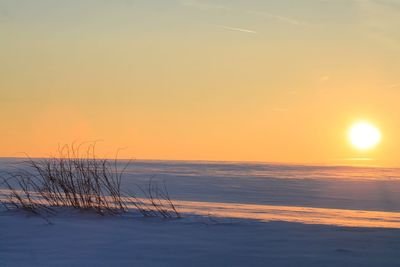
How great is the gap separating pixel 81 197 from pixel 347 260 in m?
5.13

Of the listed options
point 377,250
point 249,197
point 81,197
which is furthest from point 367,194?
point 377,250

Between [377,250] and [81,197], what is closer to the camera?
[377,250]

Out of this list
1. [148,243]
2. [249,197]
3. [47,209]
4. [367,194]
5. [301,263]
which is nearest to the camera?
[301,263]

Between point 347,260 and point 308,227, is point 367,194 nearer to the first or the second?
point 308,227

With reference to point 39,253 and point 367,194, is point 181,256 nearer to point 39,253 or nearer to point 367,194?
point 39,253

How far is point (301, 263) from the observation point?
591 centimetres

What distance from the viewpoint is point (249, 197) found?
17000mm

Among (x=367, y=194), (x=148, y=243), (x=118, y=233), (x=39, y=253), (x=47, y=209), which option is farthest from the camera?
(x=367, y=194)

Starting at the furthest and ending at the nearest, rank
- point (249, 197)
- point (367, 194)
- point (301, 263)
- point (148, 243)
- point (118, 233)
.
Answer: point (367, 194), point (249, 197), point (118, 233), point (148, 243), point (301, 263)

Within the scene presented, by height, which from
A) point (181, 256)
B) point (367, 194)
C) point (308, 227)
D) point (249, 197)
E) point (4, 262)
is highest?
point (367, 194)

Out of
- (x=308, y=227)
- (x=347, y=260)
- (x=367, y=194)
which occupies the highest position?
(x=367, y=194)

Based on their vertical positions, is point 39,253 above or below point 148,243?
below

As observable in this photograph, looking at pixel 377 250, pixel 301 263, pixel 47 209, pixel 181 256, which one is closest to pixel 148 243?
pixel 181 256

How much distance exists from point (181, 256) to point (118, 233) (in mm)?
1531
